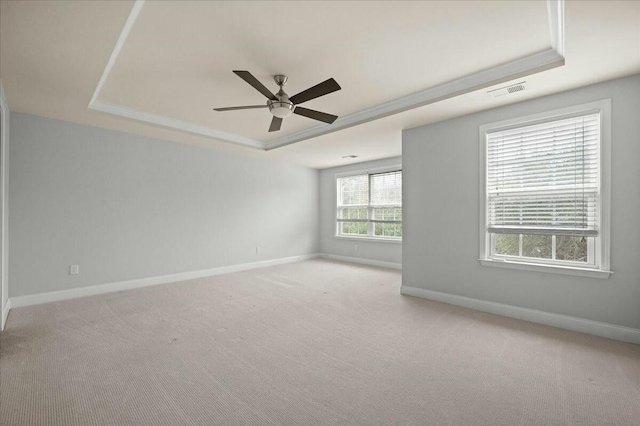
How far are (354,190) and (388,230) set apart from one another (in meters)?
1.34

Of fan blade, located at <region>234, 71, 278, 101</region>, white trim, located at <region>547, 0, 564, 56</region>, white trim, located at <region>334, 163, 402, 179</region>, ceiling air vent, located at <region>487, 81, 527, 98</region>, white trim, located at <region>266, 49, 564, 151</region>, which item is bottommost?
white trim, located at <region>334, 163, 402, 179</region>

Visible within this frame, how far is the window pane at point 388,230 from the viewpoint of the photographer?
6.41 meters

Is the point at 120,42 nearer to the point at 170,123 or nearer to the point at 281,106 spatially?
the point at 281,106

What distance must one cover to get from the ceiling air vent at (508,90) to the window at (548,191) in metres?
0.45

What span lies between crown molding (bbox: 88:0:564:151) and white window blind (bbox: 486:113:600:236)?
0.91 metres

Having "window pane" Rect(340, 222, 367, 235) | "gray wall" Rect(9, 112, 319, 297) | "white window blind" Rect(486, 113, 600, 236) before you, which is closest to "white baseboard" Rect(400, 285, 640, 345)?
"white window blind" Rect(486, 113, 600, 236)

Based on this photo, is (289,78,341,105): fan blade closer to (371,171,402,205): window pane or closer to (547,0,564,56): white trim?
(547,0,564,56): white trim

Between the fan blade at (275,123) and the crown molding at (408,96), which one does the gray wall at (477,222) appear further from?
the fan blade at (275,123)

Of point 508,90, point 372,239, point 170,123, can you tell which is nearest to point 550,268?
point 508,90

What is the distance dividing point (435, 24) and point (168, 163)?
453cm

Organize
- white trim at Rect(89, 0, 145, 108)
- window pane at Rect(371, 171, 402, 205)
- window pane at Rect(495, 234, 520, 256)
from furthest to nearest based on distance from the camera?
window pane at Rect(371, 171, 402, 205)
window pane at Rect(495, 234, 520, 256)
white trim at Rect(89, 0, 145, 108)

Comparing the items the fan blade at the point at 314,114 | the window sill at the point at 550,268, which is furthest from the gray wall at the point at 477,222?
the fan blade at the point at 314,114

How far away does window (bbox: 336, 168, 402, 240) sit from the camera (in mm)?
6457

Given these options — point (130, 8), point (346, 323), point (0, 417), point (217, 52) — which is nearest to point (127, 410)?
point (0, 417)
